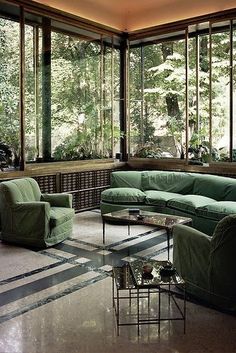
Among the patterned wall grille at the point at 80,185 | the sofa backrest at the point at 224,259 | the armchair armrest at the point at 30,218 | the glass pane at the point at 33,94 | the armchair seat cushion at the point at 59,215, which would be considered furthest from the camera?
the patterned wall grille at the point at 80,185

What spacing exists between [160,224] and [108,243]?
0.90 metres

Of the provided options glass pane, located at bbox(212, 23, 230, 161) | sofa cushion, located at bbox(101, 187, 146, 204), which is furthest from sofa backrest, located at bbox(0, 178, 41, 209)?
glass pane, located at bbox(212, 23, 230, 161)

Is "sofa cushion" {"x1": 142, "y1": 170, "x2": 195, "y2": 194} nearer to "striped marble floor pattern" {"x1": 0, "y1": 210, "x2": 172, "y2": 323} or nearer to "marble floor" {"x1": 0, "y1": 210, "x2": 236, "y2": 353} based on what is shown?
"striped marble floor pattern" {"x1": 0, "y1": 210, "x2": 172, "y2": 323}

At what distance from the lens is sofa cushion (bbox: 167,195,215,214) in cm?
526

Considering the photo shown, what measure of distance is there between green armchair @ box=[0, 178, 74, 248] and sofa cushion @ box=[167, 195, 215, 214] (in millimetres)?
1509

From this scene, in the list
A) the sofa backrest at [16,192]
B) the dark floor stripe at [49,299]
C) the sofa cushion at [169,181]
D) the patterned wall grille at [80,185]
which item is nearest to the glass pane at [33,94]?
the patterned wall grille at [80,185]

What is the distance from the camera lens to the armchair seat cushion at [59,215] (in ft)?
15.7

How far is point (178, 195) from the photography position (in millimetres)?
5945

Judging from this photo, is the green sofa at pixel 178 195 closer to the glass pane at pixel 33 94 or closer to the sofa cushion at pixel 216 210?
the sofa cushion at pixel 216 210

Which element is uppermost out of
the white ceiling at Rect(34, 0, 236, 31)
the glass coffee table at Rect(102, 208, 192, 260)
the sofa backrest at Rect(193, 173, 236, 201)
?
the white ceiling at Rect(34, 0, 236, 31)

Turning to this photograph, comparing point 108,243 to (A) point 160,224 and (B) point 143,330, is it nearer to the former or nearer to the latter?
(A) point 160,224

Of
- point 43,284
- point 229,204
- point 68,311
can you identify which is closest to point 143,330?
point 68,311

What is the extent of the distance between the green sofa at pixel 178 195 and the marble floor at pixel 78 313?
34.9 inches

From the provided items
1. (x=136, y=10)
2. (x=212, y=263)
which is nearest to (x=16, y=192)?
(x=212, y=263)
